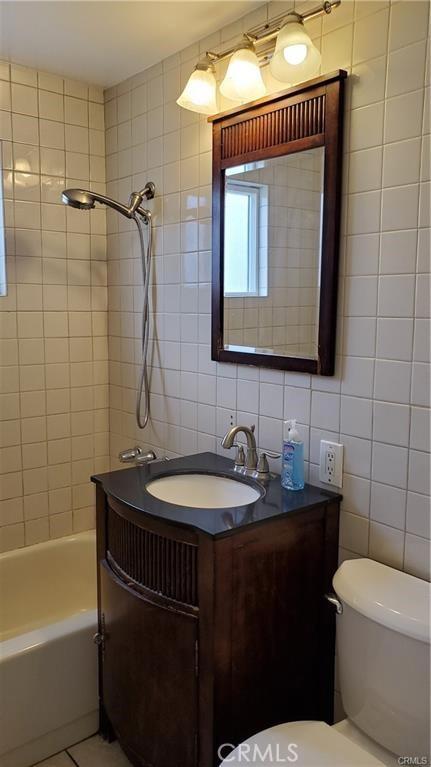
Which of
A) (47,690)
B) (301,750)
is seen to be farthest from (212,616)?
(47,690)

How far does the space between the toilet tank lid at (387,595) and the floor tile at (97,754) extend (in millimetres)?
1024

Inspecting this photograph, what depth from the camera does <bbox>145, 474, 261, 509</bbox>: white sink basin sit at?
1.73 m

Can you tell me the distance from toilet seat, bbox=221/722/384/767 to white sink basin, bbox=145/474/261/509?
0.61 metres

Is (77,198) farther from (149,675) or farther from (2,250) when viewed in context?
(149,675)

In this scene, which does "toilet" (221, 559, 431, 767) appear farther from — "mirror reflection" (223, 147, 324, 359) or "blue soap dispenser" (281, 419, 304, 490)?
"mirror reflection" (223, 147, 324, 359)

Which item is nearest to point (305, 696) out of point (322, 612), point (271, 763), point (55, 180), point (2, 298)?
point (322, 612)

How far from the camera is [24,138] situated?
2.26m

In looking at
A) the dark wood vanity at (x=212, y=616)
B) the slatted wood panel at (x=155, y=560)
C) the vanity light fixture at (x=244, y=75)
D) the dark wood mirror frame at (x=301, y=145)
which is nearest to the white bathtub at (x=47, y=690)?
the dark wood vanity at (x=212, y=616)

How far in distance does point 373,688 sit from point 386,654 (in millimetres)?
107

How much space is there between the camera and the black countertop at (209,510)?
138cm

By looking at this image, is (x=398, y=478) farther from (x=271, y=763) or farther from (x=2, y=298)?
(x=2, y=298)

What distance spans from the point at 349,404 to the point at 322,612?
0.61 m

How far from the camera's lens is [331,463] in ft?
5.24

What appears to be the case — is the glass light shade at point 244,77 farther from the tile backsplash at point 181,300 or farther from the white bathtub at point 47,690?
the white bathtub at point 47,690
